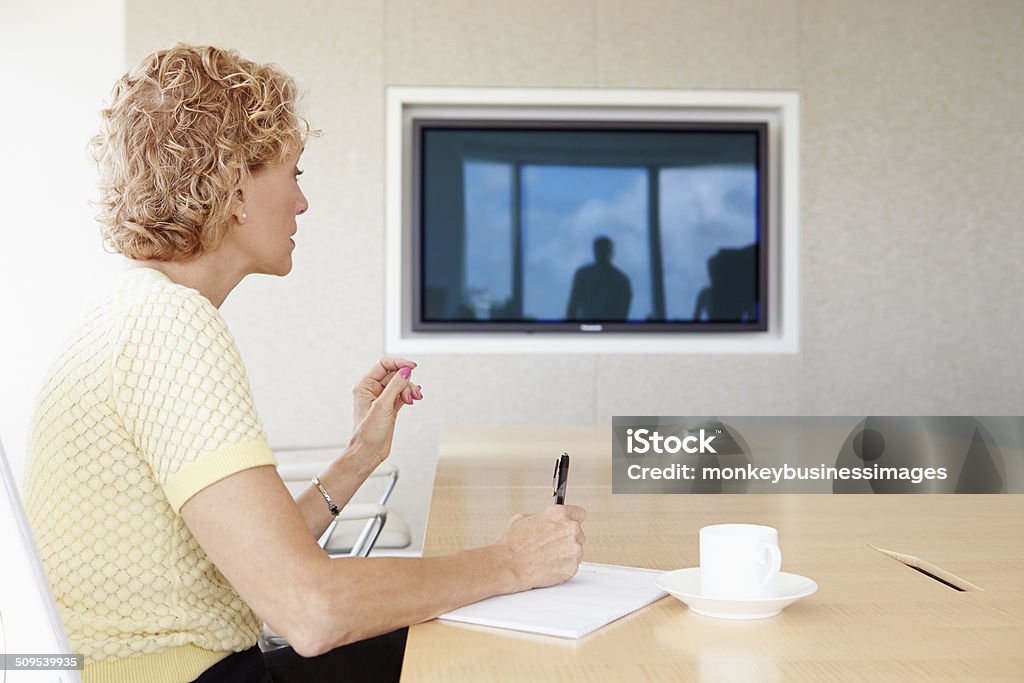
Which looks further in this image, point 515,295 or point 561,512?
point 515,295

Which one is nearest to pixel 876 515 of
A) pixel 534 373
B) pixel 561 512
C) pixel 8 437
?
pixel 561 512

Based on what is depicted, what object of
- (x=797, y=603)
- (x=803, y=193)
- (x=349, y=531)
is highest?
(x=803, y=193)

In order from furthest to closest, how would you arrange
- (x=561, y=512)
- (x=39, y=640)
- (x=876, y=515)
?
(x=876, y=515) < (x=561, y=512) < (x=39, y=640)

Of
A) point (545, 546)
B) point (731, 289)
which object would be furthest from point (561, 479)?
point (731, 289)

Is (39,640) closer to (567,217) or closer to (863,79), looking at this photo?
(567,217)

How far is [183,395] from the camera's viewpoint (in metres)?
1.12

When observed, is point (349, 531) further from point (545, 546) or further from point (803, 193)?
point (803, 193)

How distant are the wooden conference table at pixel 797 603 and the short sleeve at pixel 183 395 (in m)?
0.27

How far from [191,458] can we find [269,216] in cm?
46

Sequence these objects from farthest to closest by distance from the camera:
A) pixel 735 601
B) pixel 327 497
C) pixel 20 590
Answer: pixel 327 497 < pixel 735 601 < pixel 20 590

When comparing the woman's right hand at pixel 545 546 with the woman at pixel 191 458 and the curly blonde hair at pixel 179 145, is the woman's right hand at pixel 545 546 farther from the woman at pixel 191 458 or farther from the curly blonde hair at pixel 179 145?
the curly blonde hair at pixel 179 145

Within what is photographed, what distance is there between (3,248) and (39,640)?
4450mm

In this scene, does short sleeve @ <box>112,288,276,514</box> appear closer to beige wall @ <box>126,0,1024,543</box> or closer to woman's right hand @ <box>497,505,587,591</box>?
woman's right hand @ <box>497,505,587,591</box>

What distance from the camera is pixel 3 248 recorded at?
15.9 feet
